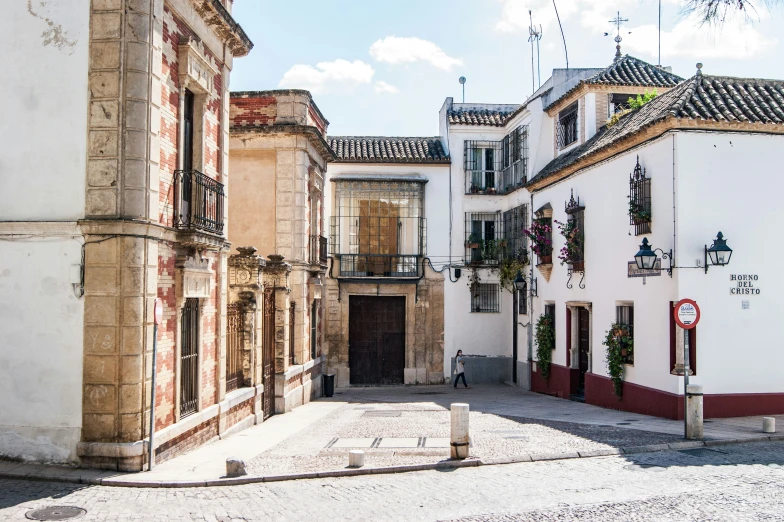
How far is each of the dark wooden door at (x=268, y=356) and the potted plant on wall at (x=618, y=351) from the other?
7.87 meters

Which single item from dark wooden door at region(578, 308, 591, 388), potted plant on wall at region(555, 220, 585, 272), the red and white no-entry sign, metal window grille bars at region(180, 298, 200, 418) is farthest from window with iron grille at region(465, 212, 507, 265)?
metal window grille bars at region(180, 298, 200, 418)

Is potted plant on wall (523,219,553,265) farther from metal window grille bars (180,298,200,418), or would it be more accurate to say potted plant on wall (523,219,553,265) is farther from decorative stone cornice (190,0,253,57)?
metal window grille bars (180,298,200,418)

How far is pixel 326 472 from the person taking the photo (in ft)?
34.1

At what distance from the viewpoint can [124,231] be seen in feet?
33.0

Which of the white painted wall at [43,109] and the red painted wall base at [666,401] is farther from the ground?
the white painted wall at [43,109]

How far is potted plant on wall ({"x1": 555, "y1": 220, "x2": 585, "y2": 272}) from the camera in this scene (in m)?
19.9

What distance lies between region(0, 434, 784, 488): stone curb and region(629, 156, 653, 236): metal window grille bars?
5063mm

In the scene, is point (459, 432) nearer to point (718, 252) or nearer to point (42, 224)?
point (42, 224)

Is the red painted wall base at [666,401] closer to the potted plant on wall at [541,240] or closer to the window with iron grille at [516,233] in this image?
the potted plant on wall at [541,240]

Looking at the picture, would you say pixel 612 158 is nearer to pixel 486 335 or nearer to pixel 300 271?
pixel 300 271

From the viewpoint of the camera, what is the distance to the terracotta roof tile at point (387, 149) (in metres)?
27.2

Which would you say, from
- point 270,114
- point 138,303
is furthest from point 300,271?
point 138,303

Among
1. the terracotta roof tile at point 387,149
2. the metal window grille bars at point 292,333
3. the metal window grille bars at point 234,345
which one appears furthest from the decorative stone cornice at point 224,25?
the terracotta roof tile at point 387,149

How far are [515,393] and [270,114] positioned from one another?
11.2 metres
